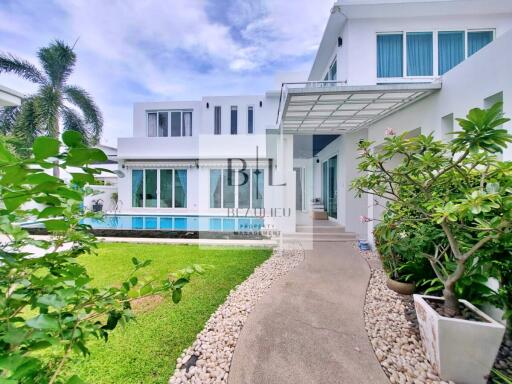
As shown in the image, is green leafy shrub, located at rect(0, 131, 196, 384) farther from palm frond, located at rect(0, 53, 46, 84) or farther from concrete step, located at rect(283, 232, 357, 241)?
palm frond, located at rect(0, 53, 46, 84)

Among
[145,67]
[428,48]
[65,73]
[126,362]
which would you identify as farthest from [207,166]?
[126,362]

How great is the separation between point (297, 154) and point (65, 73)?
21542 millimetres

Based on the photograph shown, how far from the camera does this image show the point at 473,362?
3.80 metres

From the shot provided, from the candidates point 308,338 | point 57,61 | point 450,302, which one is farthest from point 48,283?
point 57,61

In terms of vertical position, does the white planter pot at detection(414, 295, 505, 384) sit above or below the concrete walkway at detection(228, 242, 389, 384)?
above

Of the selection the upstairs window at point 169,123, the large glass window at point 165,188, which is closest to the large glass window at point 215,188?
the large glass window at point 165,188

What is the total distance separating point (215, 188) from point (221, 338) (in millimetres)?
17914

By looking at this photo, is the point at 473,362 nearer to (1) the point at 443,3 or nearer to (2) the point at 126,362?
(2) the point at 126,362

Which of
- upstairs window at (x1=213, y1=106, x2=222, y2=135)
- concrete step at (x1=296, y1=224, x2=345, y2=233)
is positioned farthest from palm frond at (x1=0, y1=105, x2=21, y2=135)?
concrete step at (x1=296, y1=224, x2=345, y2=233)

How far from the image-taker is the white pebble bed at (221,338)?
411 cm

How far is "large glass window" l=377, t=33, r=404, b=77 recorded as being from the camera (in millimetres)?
11820

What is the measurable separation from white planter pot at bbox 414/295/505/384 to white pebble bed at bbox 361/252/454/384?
300mm

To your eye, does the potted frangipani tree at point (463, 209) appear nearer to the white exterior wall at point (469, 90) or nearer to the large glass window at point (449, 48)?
the white exterior wall at point (469, 90)

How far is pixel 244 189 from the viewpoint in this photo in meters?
22.3
